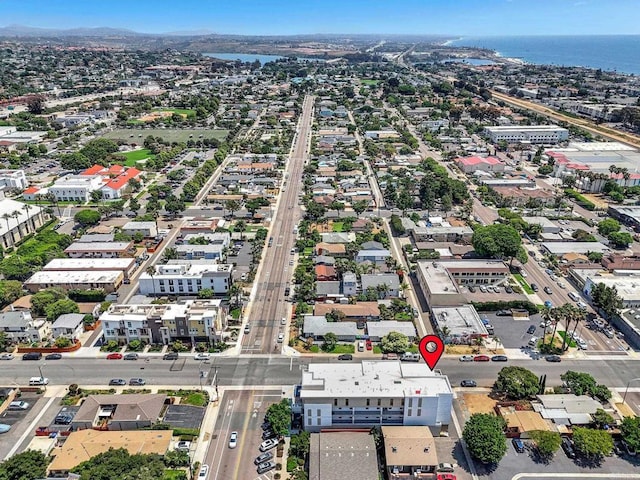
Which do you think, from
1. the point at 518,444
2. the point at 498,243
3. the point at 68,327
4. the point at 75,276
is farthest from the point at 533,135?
the point at 68,327

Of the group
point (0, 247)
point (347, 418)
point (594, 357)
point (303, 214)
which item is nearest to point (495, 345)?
point (594, 357)

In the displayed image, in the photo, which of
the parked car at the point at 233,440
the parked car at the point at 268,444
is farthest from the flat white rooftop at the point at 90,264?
the parked car at the point at 268,444

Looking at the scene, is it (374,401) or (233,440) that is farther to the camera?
(374,401)

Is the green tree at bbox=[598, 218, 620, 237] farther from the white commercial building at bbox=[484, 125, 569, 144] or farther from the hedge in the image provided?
the white commercial building at bbox=[484, 125, 569, 144]

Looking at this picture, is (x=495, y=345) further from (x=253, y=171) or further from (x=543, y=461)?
(x=253, y=171)

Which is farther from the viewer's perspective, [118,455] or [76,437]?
[76,437]

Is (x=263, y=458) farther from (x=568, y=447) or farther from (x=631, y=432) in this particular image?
(x=631, y=432)

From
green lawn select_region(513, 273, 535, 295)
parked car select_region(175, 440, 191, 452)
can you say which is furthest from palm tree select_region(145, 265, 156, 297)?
green lawn select_region(513, 273, 535, 295)
